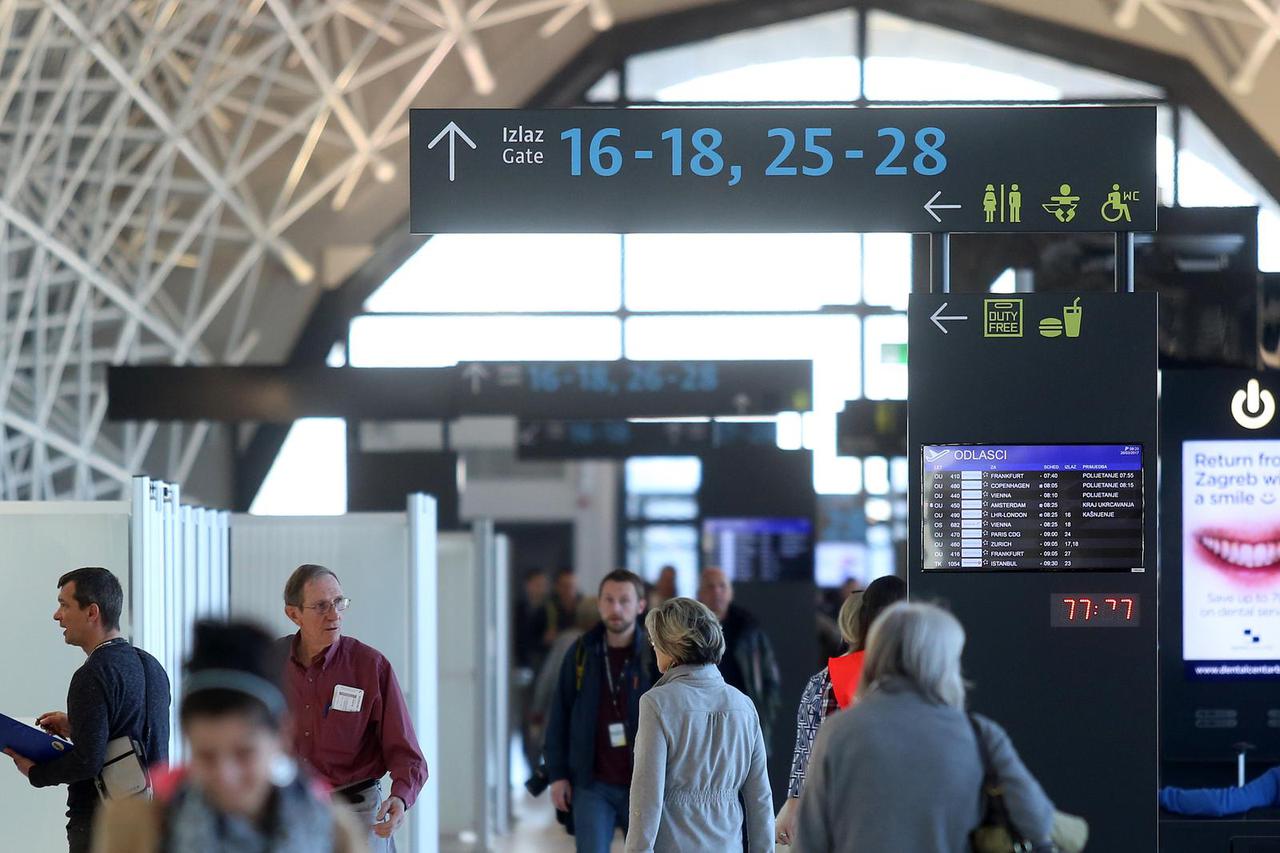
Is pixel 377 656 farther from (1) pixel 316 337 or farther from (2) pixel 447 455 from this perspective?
(1) pixel 316 337

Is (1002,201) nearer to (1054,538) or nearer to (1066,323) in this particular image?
(1066,323)

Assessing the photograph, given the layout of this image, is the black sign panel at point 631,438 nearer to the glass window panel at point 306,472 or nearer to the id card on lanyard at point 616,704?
the glass window panel at point 306,472

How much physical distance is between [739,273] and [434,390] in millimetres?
6705

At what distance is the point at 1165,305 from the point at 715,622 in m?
3.00

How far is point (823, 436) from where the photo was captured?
1786 centimetres

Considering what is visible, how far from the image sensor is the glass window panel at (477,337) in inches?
755

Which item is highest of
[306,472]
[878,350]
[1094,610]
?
[878,350]

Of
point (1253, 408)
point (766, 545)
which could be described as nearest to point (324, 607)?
point (1253, 408)

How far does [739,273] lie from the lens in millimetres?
19203

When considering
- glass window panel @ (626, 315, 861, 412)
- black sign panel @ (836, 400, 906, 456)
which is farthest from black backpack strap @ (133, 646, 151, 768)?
glass window panel @ (626, 315, 861, 412)

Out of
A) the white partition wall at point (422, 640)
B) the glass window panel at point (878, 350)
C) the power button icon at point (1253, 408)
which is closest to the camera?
the power button icon at point (1253, 408)

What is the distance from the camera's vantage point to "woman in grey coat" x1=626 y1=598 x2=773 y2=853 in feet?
17.4

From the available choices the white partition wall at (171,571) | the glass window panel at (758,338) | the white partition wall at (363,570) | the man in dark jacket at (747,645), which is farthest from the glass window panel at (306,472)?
the white partition wall at (171,571)

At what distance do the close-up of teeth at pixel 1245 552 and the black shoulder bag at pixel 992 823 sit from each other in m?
3.21
